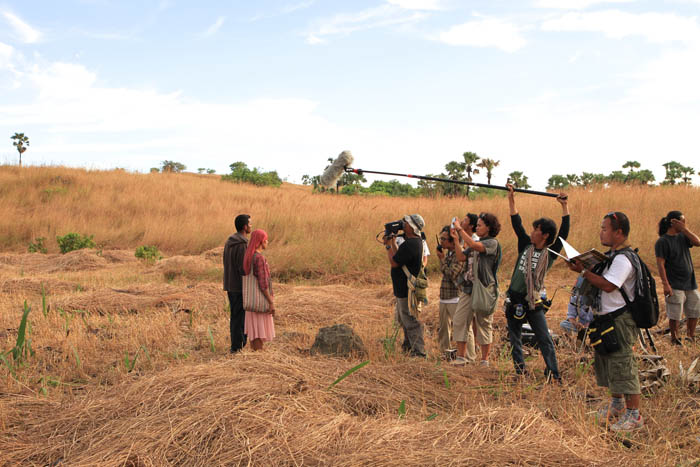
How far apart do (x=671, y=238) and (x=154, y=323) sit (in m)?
6.13

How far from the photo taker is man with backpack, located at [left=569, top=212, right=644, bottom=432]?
3305 millimetres

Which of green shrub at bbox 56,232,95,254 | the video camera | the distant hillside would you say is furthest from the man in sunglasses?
green shrub at bbox 56,232,95,254

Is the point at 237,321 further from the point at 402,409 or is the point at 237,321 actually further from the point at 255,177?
the point at 255,177

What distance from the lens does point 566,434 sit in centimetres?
301

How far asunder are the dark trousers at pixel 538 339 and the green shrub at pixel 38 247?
15079mm

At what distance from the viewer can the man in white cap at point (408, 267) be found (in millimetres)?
5020

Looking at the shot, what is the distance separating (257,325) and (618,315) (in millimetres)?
3127

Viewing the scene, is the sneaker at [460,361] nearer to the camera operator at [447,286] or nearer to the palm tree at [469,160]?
the camera operator at [447,286]

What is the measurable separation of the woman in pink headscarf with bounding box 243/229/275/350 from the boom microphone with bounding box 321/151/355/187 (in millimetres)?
1588

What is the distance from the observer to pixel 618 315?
338 cm

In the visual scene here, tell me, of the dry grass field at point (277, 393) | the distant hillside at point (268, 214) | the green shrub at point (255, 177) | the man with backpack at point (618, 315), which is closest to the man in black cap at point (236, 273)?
the dry grass field at point (277, 393)

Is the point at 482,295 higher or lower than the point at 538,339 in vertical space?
higher

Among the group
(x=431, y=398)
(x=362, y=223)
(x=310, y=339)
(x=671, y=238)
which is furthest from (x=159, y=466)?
(x=362, y=223)

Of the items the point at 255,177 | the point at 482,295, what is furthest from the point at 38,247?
the point at 255,177
